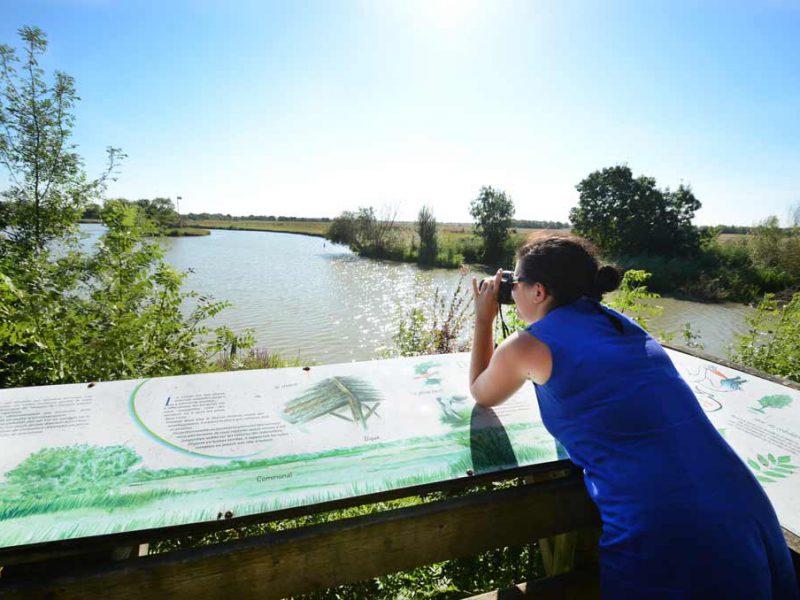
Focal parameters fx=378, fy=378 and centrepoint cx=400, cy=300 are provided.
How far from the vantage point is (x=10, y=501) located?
110 cm

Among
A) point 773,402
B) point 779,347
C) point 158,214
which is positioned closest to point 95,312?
point 158,214

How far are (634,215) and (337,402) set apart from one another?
27.7 meters

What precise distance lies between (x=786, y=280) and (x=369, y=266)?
22846 mm

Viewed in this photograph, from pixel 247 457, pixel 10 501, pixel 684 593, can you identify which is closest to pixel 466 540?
pixel 684 593

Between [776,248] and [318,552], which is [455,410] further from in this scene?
[776,248]

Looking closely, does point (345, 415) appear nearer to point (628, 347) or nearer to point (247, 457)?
point (247, 457)

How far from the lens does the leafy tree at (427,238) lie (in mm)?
27781

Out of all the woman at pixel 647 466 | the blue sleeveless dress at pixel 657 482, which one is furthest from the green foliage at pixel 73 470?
the blue sleeveless dress at pixel 657 482

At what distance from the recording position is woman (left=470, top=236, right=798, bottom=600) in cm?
101

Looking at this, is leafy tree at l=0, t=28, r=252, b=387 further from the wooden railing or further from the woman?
the woman

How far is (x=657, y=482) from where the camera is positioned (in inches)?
42.1

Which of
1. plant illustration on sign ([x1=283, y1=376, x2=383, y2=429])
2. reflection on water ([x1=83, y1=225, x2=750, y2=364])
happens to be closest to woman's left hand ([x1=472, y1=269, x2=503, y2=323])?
plant illustration on sign ([x1=283, y1=376, x2=383, y2=429])

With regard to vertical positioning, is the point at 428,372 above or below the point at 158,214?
below

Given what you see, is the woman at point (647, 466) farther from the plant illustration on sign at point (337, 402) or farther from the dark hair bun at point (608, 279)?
the plant illustration on sign at point (337, 402)
